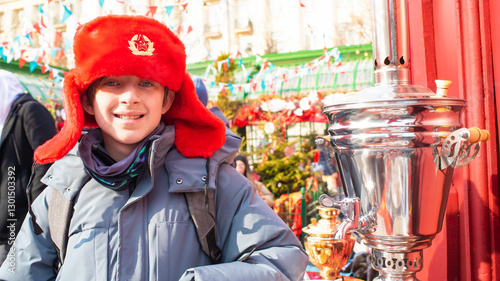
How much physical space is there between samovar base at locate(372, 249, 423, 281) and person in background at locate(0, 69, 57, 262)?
200 cm

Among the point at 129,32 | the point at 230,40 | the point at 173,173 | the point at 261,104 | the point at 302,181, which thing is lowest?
the point at 302,181

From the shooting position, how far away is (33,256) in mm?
1425

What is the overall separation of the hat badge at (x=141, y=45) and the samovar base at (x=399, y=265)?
3.16ft

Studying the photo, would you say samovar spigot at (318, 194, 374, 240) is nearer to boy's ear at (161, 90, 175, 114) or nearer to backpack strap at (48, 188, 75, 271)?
boy's ear at (161, 90, 175, 114)

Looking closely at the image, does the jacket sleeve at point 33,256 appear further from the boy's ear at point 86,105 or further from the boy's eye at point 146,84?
the boy's eye at point 146,84

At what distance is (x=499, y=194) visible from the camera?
1626mm

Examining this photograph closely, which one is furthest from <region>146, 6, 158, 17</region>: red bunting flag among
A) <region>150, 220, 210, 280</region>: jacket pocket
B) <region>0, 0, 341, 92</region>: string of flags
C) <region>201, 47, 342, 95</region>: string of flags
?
<region>150, 220, 210, 280</region>: jacket pocket

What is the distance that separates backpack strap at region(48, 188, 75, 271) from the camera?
1.38 m

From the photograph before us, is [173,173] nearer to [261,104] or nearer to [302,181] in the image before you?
[302,181]

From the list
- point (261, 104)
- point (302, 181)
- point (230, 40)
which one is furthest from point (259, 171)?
point (230, 40)

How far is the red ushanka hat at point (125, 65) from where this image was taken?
1.39 metres

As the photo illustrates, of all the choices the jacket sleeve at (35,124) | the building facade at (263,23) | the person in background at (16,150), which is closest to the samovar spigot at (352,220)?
the person in background at (16,150)

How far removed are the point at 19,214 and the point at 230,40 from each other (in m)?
24.6

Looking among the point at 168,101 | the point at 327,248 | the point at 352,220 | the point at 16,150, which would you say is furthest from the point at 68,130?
the point at 16,150
